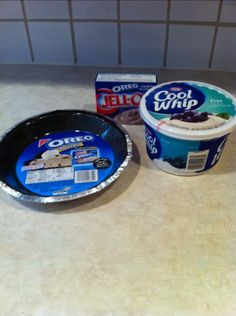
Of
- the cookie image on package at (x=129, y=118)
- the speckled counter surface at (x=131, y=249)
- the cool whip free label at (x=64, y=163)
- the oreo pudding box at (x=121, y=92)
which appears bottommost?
the speckled counter surface at (x=131, y=249)

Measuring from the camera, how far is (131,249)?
45 cm

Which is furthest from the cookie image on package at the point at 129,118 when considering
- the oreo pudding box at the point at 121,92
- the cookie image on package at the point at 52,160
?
the cookie image on package at the point at 52,160

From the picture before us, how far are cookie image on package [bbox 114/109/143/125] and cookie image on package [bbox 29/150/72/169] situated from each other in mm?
144

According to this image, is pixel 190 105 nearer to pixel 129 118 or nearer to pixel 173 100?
pixel 173 100

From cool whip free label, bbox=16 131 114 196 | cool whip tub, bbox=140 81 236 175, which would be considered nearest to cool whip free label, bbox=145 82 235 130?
cool whip tub, bbox=140 81 236 175

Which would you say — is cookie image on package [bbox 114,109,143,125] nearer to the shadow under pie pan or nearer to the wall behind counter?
the shadow under pie pan

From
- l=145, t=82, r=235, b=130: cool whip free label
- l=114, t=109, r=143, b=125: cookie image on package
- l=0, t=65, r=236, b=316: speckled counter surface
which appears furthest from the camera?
l=114, t=109, r=143, b=125: cookie image on package

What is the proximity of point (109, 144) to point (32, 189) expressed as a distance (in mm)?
167

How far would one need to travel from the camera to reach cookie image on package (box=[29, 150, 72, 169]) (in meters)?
0.56

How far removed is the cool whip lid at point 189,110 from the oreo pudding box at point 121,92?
1.4 inches

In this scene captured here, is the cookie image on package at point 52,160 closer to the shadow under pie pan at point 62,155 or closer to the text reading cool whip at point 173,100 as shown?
the shadow under pie pan at point 62,155

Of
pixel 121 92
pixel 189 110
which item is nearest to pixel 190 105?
pixel 189 110

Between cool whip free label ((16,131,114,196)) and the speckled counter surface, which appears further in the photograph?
cool whip free label ((16,131,114,196))

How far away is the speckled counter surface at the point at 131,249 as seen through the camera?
396mm
